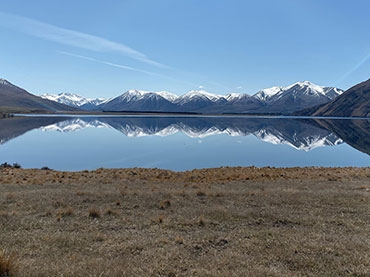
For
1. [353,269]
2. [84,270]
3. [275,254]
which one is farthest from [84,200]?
[353,269]

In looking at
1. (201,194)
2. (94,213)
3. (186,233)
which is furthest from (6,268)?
(201,194)

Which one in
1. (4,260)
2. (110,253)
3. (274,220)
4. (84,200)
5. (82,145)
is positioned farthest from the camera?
(82,145)

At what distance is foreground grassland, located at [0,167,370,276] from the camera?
8148 millimetres

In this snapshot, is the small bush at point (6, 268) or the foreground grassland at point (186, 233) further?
the foreground grassland at point (186, 233)

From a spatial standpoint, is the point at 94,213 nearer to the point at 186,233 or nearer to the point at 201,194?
the point at 186,233

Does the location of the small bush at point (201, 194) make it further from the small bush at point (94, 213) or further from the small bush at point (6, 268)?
the small bush at point (6, 268)

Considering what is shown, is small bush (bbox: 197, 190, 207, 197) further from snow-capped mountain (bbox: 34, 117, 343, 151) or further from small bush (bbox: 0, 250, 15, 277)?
snow-capped mountain (bbox: 34, 117, 343, 151)

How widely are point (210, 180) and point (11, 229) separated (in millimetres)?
16571

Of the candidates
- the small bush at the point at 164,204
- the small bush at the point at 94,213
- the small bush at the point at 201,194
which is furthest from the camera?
the small bush at the point at 201,194

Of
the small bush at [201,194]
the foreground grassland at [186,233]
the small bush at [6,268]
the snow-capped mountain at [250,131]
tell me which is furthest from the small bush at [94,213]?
the snow-capped mountain at [250,131]

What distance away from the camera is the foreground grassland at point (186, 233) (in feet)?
26.7

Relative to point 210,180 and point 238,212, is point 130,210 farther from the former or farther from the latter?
point 210,180

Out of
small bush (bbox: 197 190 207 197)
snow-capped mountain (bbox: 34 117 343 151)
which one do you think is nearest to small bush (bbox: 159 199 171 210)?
small bush (bbox: 197 190 207 197)

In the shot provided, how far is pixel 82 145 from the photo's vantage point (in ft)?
205
